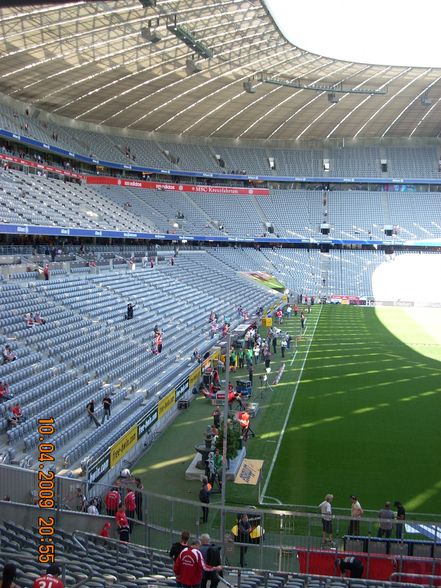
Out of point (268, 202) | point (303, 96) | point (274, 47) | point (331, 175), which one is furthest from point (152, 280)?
point (331, 175)

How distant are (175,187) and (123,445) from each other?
158 ft

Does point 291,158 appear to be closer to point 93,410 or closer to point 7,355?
point 7,355

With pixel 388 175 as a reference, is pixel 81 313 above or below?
below

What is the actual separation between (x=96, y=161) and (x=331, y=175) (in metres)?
Result: 26.3

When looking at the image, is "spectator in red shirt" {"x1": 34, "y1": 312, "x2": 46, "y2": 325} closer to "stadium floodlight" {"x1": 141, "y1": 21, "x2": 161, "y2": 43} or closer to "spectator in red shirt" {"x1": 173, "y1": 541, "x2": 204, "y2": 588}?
"spectator in red shirt" {"x1": 173, "y1": 541, "x2": 204, "y2": 588}

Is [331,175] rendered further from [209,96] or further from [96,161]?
[96,161]

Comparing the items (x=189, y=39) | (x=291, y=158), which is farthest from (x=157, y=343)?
(x=291, y=158)

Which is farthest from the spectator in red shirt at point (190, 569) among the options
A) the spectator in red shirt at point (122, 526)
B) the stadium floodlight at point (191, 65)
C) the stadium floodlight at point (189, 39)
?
the stadium floodlight at point (191, 65)

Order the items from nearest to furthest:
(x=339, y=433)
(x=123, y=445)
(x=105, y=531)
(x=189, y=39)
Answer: (x=105, y=531), (x=123, y=445), (x=339, y=433), (x=189, y=39)

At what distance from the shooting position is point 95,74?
3956 centimetres

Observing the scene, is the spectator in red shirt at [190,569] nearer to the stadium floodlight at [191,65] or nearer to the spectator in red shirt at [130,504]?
the spectator in red shirt at [130,504]

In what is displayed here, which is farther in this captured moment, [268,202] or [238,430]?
[268,202]

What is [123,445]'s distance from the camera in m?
15.4

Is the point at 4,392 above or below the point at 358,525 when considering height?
above
